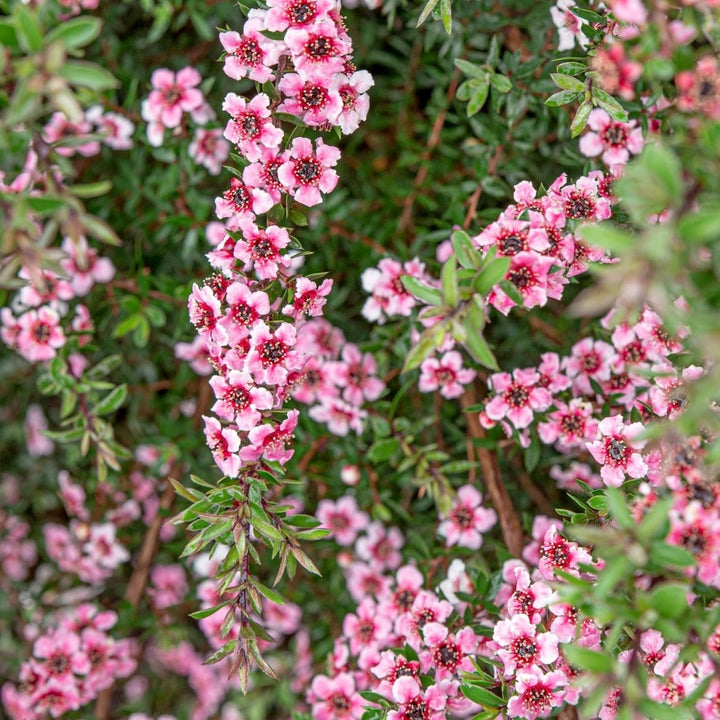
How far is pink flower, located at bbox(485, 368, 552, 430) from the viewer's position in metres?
1.90

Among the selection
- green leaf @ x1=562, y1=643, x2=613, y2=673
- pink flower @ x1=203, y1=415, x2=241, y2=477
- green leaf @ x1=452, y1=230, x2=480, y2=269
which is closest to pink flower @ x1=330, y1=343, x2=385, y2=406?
pink flower @ x1=203, y1=415, x2=241, y2=477

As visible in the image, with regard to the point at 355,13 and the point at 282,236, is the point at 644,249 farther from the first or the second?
the point at 355,13

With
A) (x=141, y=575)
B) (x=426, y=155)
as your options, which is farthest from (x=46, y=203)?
(x=141, y=575)

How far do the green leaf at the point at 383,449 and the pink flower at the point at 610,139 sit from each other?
861 mm

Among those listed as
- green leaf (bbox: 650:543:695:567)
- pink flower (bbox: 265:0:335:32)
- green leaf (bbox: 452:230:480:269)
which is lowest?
green leaf (bbox: 650:543:695:567)

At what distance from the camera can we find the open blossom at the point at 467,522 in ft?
6.95

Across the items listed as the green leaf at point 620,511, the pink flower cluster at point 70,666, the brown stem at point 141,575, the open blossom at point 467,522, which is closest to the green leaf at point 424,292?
the green leaf at point 620,511

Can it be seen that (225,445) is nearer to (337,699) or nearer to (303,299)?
(303,299)

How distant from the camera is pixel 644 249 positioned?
0.92m

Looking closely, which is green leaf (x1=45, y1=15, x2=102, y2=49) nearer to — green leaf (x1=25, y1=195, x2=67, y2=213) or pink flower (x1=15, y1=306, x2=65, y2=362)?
green leaf (x1=25, y1=195, x2=67, y2=213)

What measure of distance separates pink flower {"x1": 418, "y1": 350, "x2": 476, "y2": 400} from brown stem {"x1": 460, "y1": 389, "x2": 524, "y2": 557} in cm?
10

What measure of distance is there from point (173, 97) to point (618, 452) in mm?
1485

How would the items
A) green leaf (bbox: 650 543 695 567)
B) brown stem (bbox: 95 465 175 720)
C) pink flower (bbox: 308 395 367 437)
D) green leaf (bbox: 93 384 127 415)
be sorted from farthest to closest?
brown stem (bbox: 95 465 175 720)
pink flower (bbox: 308 395 367 437)
green leaf (bbox: 93 384 127 415)
green leaf (bbox: 650 543 695 567)

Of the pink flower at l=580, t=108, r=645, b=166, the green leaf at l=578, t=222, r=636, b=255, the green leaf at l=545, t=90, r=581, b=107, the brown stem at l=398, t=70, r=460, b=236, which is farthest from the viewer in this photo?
the brown stem at l=398, t=70, r=460, b=236
